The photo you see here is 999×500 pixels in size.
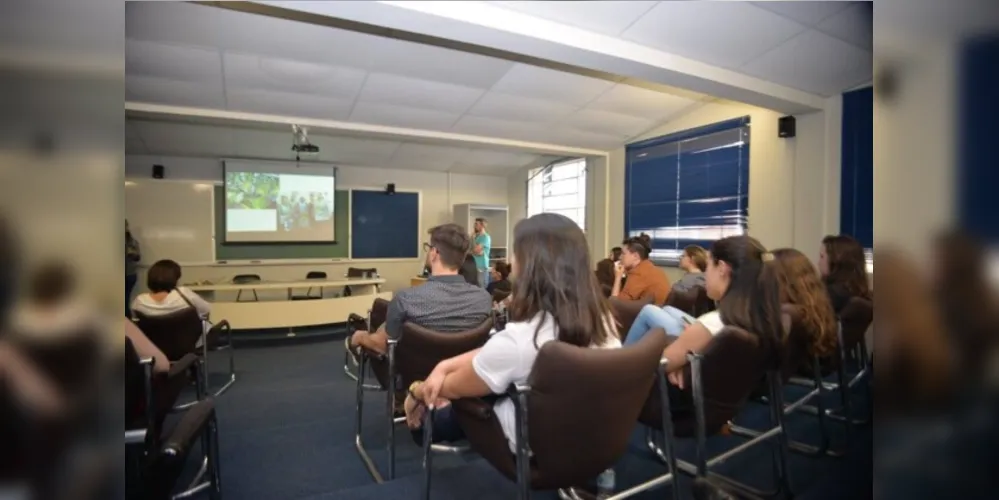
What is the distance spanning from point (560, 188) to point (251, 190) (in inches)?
177

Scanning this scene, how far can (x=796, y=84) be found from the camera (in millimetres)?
2678

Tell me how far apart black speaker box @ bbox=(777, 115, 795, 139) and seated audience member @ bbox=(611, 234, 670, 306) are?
4.12 ft

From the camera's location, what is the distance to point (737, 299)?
3.50 feet

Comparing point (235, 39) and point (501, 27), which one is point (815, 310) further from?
point (235, 39)

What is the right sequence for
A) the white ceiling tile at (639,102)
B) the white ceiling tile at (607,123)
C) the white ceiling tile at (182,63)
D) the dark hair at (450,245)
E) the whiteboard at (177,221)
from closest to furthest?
the dark hair at (450,245) < the white ceiling tile at (182,63) < the white ceiling tile at (639,102) < the white ceiling tile at (607,123) < the whiteboard at (177,221)

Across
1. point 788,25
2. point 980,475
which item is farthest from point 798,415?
point 788,25

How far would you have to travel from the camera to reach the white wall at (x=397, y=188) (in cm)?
564

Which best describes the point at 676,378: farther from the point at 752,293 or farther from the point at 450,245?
the point at 450,245

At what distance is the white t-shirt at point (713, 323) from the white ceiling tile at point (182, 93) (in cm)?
395

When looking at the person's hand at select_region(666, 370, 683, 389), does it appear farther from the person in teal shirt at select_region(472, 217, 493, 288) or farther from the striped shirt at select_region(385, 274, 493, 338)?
the person in teal shirt at select_region(472, 217, 493, 288)

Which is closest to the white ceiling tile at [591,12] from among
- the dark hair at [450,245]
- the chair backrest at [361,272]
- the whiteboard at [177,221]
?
the dark hair at [450,245]

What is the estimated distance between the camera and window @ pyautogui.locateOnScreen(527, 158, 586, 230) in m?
5.95

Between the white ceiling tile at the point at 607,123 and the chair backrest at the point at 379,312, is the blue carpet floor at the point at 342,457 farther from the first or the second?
the white ceiling tile at the point at 607,123

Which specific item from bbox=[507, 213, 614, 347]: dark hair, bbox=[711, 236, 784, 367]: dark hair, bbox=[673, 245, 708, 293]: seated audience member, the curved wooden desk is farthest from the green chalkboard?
bbox=[711, 236, 784, 367]: dark hair
